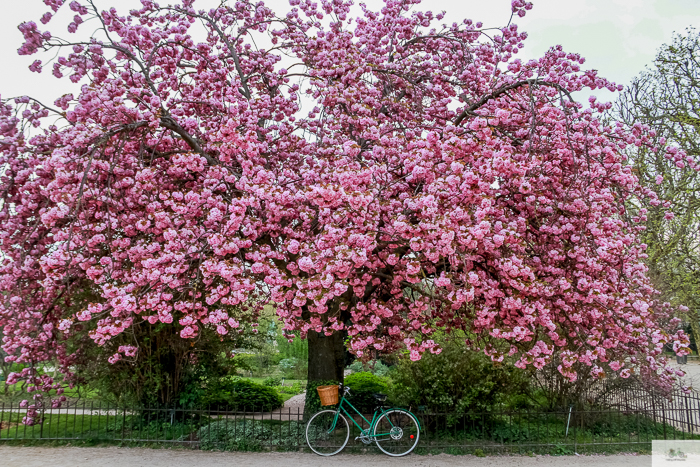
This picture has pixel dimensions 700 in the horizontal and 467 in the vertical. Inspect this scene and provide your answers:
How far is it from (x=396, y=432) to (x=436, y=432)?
72cm

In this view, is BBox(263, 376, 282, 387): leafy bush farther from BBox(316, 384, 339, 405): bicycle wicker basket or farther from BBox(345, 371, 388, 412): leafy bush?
BBox(316, 384, 339, 405): bicycle wicker basket

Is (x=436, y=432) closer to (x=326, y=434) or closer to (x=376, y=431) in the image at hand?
(x=376, y=431)

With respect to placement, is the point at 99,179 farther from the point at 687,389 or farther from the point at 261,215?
the point at 687,389

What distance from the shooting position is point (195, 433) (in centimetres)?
736

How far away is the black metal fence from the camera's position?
691cm

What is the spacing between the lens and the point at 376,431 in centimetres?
664

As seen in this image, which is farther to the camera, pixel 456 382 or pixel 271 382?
pixel 271 382

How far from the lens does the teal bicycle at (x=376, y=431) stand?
660cm

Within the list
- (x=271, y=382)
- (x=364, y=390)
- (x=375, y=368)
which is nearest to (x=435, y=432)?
(x=364, y=390)

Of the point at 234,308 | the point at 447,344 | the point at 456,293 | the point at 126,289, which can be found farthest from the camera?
the point at 234,308

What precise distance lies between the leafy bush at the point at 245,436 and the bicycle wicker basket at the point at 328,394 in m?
0.84

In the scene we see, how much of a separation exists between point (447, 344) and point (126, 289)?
5006mm

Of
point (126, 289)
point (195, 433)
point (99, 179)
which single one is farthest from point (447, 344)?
point (99, 179)

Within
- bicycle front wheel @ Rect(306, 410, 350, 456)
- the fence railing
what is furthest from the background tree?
bicycle front wheel @ Rect(306, 410, 350, 456)
